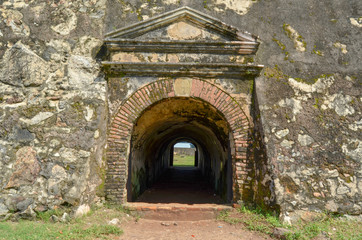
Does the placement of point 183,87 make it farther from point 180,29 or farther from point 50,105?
point 50,105

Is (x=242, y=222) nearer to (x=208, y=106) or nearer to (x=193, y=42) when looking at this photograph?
(x=208, y=106)

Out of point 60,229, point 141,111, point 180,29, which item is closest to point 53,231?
point 60,229

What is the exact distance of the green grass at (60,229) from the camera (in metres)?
3.45

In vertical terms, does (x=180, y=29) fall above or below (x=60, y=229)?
above

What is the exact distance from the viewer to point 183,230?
4.25 m

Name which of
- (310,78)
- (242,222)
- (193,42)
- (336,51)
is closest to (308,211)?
(242,222)

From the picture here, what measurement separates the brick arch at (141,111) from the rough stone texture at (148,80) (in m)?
0.19

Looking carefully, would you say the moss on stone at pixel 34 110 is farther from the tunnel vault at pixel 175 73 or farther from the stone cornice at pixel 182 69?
the stone cornice at pixel 182 69

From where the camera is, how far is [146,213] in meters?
4.71

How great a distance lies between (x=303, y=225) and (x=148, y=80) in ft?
12.3

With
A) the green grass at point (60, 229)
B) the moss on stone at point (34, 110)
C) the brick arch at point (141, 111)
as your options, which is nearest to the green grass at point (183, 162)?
the brick arch at point (141, 111)

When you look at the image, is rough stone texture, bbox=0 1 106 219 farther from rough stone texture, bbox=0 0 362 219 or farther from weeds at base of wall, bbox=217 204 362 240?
weeds at base of wall, bbox=217 204 362 240

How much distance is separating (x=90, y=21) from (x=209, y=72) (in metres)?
2.80

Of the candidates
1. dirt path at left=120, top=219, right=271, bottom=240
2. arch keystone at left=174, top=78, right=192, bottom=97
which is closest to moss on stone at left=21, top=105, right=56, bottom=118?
arch keystone at left=174, top=78, right=192, bottom=97
